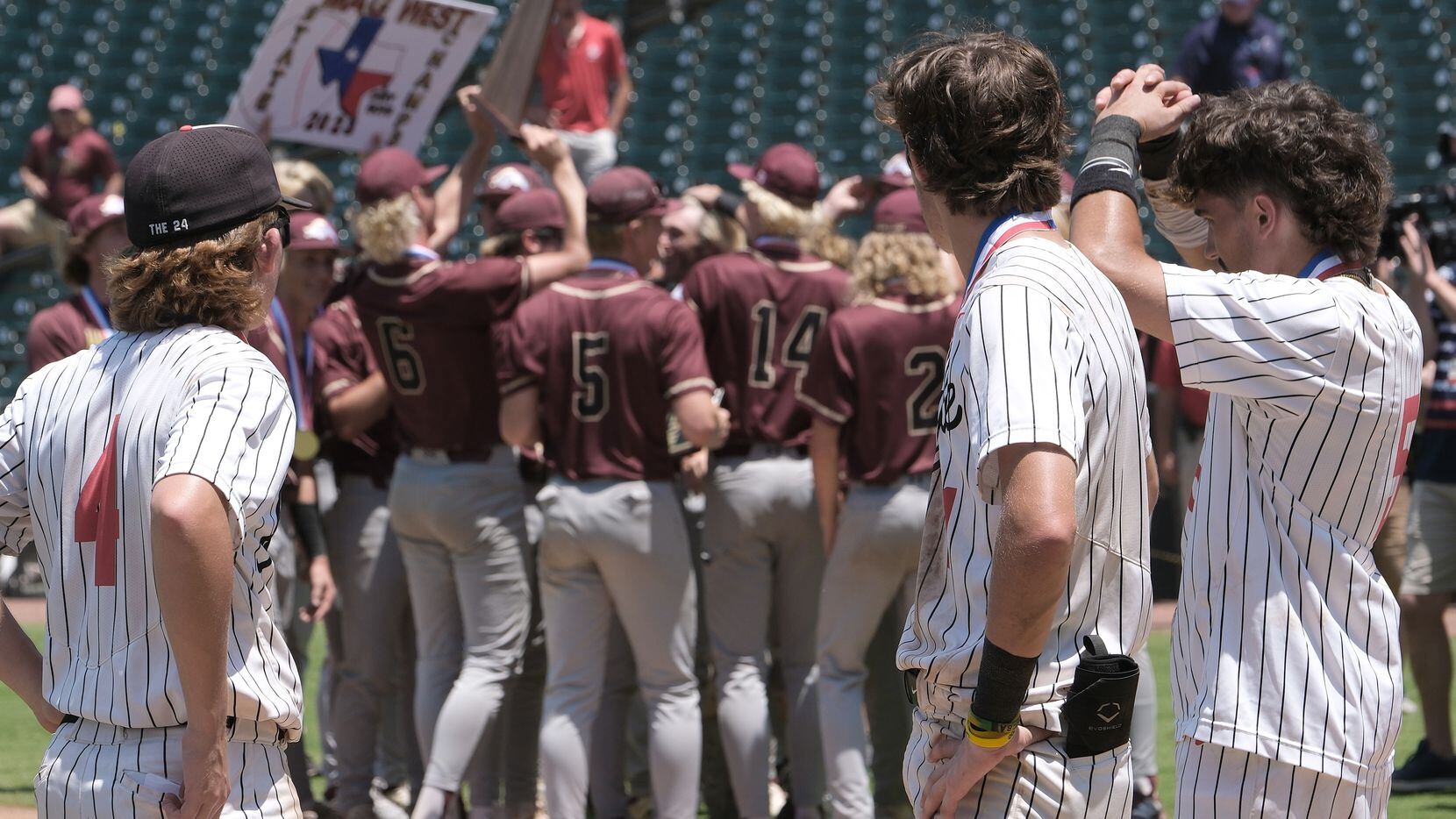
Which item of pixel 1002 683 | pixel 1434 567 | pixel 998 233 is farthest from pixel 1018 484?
pixel 1434 567

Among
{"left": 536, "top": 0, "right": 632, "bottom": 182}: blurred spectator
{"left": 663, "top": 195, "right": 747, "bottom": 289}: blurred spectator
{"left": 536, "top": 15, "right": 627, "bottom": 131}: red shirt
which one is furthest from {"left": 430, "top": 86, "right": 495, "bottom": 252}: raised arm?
{"left": 536, "top": 15, "right": 627, "bottom": 131}: red shirt

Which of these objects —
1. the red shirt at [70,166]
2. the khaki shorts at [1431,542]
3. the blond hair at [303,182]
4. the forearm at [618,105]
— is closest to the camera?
the blond hair at [303,182]

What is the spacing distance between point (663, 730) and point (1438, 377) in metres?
3.17

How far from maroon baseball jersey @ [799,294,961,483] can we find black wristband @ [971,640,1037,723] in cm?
270

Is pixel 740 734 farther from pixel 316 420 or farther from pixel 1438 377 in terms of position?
pixel 1438 377

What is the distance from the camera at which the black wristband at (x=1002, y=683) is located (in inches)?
76.6

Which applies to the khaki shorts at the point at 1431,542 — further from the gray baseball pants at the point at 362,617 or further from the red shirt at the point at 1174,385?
the gray baseball pants at the point at 362,617

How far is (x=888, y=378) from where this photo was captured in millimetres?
4641

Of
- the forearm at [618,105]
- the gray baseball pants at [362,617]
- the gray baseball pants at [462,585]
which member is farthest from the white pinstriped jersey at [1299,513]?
the forearm at [618,105]

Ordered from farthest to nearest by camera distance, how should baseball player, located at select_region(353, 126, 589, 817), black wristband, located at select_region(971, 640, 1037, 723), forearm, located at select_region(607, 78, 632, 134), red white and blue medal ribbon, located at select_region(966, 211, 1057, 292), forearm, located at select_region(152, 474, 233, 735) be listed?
forearm, located at select_region(607, 78, 632, 134) < baseball player, located at select_region(353, 126, 589, 817) < red white and blue medal ribbon, located at select_region(966, 211, 1057, 292) < forearm, located at select_region(152, 474, 233, 735) < black wristband, located at select_region(971, 640, 1037, 723)

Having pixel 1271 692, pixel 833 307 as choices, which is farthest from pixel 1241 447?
pixel 833 307

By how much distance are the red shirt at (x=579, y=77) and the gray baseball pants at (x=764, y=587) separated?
4870mm

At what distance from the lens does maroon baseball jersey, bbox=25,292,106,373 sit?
4.60 meters

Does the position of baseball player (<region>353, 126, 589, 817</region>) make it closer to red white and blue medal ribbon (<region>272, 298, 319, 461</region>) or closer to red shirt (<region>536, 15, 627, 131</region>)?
red white and blue medal ribbon (<region>272, 298, 319, 461</region>)
